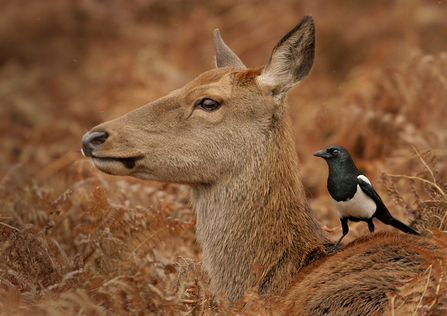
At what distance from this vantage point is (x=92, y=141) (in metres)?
3.73

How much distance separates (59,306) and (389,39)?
9.69 m

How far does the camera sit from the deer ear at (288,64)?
12.6ft

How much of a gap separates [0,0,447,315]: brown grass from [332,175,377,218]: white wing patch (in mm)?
515

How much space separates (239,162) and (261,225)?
478mm

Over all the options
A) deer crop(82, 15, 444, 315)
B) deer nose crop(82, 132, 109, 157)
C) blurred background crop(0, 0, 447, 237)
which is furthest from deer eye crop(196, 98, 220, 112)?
blurred background crop(0, 0, 447, 237)

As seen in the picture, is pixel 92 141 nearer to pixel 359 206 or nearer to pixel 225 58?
Result: pixel 225 58

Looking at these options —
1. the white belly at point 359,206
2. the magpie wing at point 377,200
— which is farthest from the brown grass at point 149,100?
the white belly at point 359,206

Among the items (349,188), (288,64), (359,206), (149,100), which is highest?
(288,64)

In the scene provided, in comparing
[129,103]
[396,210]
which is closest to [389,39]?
[129,103]

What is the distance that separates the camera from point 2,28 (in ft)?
36.6

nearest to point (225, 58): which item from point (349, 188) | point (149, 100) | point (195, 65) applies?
point (349, 188)

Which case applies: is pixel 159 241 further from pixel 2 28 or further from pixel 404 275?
pixel 2 28

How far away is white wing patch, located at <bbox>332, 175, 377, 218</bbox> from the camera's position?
11.1ft

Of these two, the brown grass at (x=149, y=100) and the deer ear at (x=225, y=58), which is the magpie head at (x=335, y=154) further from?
the deer ear at (x=225, y=58)
